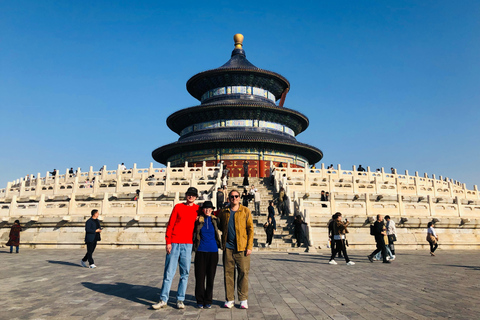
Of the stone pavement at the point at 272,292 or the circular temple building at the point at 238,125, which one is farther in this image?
the circular temple building at the point at 238,125

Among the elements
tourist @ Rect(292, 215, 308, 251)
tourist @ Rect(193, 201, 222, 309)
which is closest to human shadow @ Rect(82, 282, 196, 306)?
tourist @ Rect(193, 201, 222, 309)

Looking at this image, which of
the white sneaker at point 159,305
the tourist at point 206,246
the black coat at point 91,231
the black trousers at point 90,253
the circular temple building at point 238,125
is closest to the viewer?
the white sneaker at point 159,305

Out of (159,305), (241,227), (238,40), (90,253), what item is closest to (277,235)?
(90,253)

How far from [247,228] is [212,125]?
113ft

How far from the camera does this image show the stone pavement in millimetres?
4926

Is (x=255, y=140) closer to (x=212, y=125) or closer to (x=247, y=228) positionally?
(x=212, y=125)

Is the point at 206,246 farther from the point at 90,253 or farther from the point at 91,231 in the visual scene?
the point at 91,231

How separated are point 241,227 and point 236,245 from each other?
0.96 ft

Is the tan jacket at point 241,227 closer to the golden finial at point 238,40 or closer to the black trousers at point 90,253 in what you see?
the black trousers at point 90,253

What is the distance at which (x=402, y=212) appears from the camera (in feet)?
53.5

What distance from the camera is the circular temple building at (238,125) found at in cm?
3600

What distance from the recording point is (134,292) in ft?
20.7

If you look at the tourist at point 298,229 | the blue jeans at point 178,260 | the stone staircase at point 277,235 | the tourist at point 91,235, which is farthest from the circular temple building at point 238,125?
the blue jeans at point 178,260

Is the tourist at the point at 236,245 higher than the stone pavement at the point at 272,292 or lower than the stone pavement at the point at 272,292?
higher
